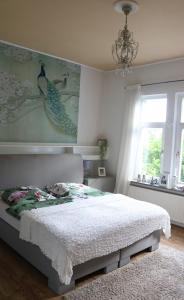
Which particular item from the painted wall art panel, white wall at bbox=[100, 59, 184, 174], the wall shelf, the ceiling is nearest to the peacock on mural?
the painted wall art panel

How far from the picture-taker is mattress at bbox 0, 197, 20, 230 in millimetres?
2705

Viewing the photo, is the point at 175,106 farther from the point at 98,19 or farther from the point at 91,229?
the point at 91,229

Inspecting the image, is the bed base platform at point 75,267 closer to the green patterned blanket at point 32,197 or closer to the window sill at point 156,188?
the green patterned blanket at point 32,197

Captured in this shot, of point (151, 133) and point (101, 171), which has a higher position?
point (151, 133)

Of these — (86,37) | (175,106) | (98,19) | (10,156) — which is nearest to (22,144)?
(10,156)

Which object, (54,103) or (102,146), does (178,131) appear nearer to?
(102,146)

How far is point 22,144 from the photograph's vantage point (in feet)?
12.5

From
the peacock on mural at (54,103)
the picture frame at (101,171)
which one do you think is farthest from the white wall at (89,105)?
the picture frame at (101,171)

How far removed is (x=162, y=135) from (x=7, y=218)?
8.54 feet

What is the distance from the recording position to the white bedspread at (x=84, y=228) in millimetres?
2141

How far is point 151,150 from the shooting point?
14.1 feet

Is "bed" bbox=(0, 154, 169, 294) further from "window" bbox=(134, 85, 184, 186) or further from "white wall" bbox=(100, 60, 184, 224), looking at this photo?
"window" bbox=(134, 85, 184, 186)

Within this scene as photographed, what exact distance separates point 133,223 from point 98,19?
83.7 inches

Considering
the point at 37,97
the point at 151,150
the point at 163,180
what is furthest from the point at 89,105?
the point at 163,180
